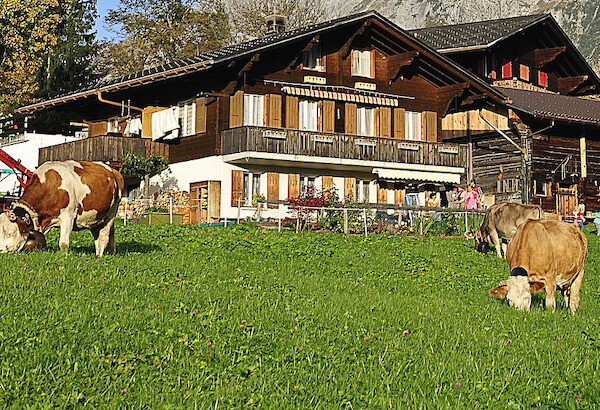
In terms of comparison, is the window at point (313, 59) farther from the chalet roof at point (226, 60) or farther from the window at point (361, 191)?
the window at point (361, 191)

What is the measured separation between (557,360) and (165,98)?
97.9 ft

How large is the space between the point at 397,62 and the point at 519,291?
26.6 metres

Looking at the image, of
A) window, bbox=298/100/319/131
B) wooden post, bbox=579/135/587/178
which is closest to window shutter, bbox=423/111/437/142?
window, bbox=298/100/319/131

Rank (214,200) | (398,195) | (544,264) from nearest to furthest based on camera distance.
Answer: (544,264)
(214,200)
(398,195)

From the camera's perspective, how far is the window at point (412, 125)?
38.0 metres

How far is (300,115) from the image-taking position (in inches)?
1375

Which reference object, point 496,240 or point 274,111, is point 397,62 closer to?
point 274,111

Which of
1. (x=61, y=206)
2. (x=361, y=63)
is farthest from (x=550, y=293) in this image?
(x=361, y=63)

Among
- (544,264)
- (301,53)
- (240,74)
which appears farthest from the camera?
(301,53)

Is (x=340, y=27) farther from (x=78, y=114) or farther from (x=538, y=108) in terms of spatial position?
(x=78, y=114)

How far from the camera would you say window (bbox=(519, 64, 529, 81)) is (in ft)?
148

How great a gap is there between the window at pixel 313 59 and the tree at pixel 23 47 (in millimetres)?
19736

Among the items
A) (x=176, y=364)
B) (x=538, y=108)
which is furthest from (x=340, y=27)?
(x=176, y=364)

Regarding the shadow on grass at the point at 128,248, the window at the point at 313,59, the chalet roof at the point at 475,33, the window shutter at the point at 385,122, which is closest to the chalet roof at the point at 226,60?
the window at the point at 313,59
